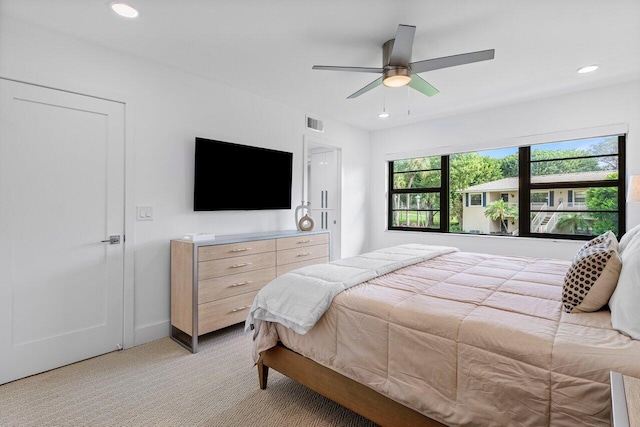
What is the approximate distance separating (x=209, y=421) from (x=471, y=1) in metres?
3.01

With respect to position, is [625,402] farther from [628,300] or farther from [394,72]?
[394,72]

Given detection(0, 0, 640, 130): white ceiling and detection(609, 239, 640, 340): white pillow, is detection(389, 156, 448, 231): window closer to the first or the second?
detection(0, 0, 640, 130): white ceiling

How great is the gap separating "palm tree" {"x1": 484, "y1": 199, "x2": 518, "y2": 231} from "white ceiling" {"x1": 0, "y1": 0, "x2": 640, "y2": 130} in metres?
1.50

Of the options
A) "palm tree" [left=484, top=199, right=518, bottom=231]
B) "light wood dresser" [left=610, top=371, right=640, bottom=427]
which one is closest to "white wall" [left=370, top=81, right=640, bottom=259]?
"palm tree" [left=484, top=199, right=518, bottom=231]

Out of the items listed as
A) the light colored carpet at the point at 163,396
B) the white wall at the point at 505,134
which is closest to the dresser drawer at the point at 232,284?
the light colored carpet at the point at 163,396

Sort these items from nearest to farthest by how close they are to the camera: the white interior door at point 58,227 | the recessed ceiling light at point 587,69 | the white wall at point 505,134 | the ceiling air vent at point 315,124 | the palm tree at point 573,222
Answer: the white interior door at point 58,227
the recessed ceiling light at point 587,69
the white wall at point 505,134
the palm tree at point 573,222
the ceiling air vent at point 315,124

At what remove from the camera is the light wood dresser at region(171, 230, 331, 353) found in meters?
2.60

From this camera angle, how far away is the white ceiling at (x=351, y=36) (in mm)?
2035

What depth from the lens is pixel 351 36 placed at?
2.36m

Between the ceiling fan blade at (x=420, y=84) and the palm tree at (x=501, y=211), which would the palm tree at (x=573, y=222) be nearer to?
the palm tree at (x=501, y=211)

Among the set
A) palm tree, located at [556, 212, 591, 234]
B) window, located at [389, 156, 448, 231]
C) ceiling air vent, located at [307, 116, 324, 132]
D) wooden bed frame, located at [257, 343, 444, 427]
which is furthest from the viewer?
window, located at [389, 156, 448, 231]

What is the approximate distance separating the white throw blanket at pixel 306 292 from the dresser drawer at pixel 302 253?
3.79ft

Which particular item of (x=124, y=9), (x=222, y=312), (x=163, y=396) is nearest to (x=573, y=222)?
(x=222, y=312)

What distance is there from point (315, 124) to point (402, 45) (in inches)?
94.0
